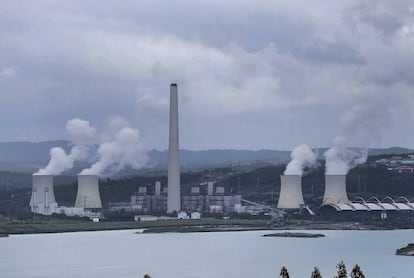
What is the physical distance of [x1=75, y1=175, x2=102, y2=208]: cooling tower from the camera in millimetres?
65062

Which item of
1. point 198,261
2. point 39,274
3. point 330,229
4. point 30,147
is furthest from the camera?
point 30,147

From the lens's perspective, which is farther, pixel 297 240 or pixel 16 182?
pixel 16 182

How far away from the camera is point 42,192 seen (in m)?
67.9

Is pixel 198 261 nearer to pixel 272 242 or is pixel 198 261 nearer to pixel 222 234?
pixel 272 242

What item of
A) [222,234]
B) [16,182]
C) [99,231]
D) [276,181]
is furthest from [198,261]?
[16,182]

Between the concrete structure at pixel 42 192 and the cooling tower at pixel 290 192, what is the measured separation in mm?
12514

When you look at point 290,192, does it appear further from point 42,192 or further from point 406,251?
point 406,251

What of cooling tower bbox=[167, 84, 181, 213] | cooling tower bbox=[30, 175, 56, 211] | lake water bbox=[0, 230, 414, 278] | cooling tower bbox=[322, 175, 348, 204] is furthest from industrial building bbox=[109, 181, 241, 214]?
lake water bbox=[0, 230, 414, 278]

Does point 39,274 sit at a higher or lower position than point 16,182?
lower

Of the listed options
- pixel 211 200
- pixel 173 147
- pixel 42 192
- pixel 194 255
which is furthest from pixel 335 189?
pixel 194 255

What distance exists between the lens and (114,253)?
46312mm

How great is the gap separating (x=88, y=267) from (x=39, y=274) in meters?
2.36

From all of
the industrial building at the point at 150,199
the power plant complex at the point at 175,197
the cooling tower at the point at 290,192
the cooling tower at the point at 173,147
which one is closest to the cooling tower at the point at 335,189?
the power plant complex at the point at 175,197

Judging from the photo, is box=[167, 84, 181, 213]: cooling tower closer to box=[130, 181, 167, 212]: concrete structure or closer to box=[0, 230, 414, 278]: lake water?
box=[130, 181, 167, 212]: concrete structure
